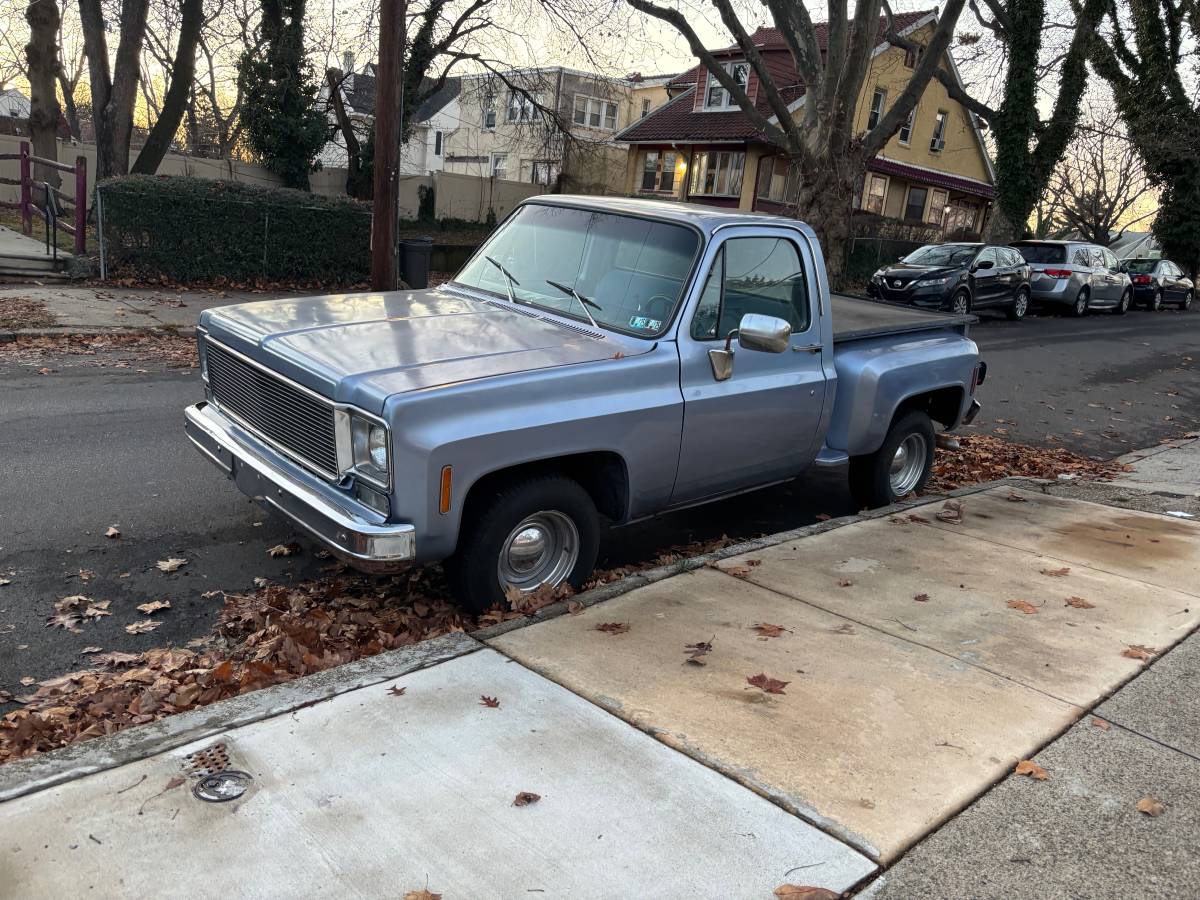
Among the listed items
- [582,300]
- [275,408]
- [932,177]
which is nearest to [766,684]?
[582,300]

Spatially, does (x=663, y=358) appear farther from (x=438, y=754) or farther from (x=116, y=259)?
(x=116, y=259)

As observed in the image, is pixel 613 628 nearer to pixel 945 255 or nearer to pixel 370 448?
pixel 370 448

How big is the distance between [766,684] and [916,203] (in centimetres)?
4409

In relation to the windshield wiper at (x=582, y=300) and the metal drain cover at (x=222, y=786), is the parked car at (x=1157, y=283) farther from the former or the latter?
the metal drain cover at (x=222, y=786)

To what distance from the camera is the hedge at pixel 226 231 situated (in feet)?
49.0

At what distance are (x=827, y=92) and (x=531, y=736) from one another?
53.9 feet

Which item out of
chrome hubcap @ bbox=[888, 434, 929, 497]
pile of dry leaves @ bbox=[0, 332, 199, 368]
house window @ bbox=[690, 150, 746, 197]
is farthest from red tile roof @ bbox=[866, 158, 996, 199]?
chrome hubcap @ bbox=[888, 434, 929, 497]

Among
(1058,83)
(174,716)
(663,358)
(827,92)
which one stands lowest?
(174,716)

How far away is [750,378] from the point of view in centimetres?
530

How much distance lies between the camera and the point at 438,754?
131 inches

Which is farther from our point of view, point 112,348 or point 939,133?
point 939,133

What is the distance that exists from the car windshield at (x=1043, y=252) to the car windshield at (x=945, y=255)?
12.9ft

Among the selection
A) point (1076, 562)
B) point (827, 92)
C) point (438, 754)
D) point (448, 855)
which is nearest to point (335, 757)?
point (438, 754)

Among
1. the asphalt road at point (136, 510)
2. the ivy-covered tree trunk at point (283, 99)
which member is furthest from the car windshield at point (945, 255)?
the ivy-covered tree trunk at point (283, 99)
